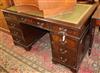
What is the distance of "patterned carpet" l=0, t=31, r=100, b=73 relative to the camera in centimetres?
171

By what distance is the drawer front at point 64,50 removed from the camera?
1.42m

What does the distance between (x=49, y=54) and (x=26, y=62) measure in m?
0.38

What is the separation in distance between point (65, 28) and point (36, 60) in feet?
2.67

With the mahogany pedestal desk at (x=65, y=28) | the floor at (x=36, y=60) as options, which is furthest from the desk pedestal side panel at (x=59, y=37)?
the floor at (x=36, y=60)

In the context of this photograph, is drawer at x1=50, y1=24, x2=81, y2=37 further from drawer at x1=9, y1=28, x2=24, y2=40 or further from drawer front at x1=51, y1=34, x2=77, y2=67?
drawer at x1=9, y1=28, x2=24, y2=40

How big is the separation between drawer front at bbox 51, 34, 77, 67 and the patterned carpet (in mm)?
183

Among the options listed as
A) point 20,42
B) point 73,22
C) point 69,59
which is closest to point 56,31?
point 73,22

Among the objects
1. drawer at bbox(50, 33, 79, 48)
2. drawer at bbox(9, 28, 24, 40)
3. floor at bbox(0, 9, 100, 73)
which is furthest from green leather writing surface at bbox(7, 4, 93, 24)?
floor at bbox(0, 9, 100, 73)

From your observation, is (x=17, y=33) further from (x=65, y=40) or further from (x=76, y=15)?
(x=76, y=15)

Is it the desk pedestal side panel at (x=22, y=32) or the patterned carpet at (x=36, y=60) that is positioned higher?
the desk pedestal side panel at (x=22, y=32)

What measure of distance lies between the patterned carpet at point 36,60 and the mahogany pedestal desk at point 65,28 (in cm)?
14

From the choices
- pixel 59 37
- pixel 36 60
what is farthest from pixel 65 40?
pixel 36 60

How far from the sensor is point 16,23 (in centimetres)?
188

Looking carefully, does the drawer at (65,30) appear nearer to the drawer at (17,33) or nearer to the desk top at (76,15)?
the desk top at (76,15)
